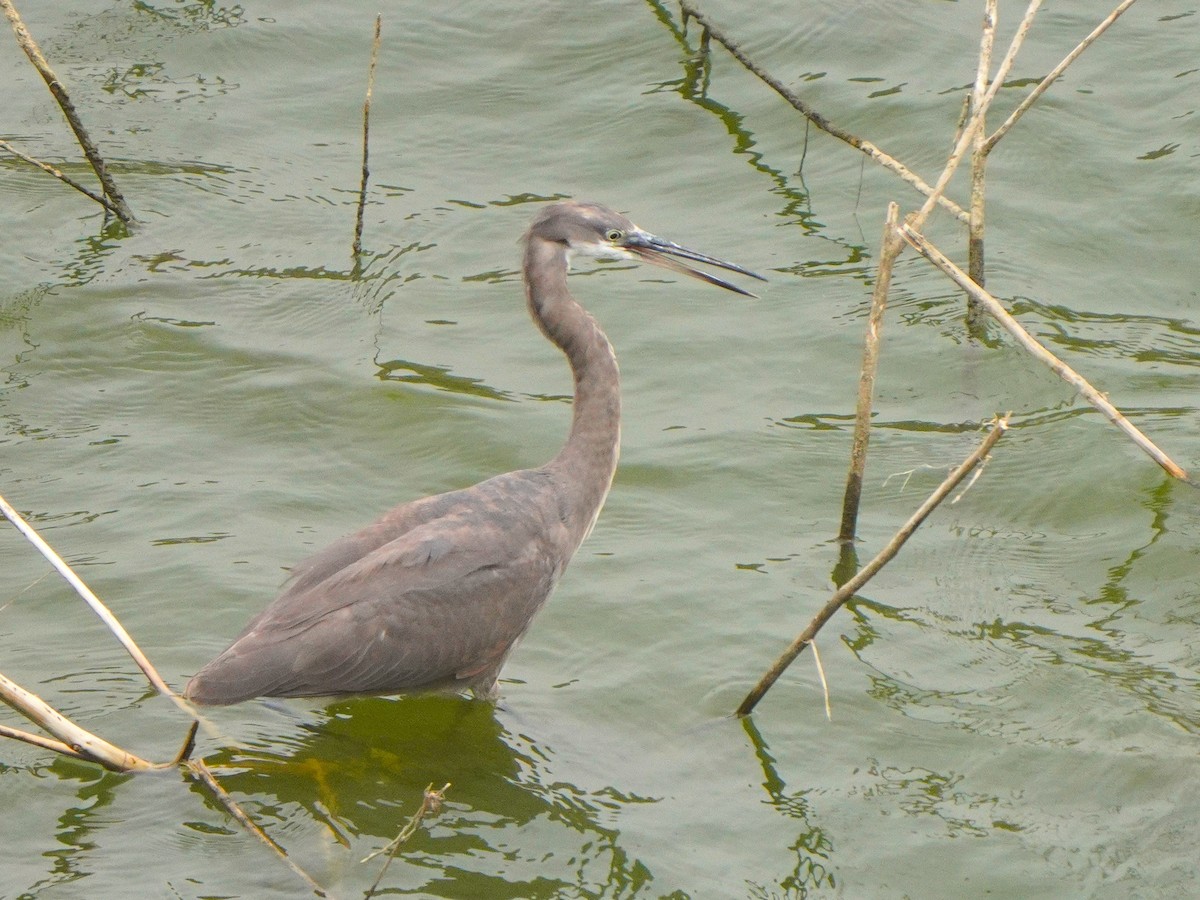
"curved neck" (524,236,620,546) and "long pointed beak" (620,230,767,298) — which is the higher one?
"long pointed beak" (620,230,767,298)

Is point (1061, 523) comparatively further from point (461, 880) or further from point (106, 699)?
point (106, 699)

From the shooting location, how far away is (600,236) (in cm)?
628

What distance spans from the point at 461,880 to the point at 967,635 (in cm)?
231

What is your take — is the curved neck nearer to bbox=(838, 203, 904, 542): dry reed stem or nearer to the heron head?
the heron head

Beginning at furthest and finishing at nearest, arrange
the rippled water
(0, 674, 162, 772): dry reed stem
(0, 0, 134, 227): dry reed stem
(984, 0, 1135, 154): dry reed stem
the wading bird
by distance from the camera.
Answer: (0, 0, 134, 227): dry reed stem → (984, 0, 1135, 154): dry reed stem → the wading bird → the rippled water → (0, 674, 162, 772): dry reed stem

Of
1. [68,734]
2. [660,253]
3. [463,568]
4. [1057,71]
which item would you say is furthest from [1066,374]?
[68,734]

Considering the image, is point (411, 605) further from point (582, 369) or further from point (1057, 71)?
point (1057, 71)

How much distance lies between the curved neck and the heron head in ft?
0.19

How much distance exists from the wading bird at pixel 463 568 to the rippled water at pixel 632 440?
0.38 m

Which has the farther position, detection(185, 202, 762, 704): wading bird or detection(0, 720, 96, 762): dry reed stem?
detection(185, 202, 762, 704): wading bird

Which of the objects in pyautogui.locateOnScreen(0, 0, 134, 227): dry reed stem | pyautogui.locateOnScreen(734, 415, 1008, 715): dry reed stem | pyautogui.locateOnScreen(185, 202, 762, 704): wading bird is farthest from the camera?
pyautogui.locateOnScreen(0, 0, 134, 227): dry reed stem

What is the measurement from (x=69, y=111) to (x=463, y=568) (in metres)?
3.66

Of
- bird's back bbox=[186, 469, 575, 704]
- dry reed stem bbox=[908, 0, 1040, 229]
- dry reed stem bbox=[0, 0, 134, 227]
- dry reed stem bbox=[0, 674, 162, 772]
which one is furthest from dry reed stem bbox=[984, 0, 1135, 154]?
dry reed stem bbox=[0, 0, 134, 227]

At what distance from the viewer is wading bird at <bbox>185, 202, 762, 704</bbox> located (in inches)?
215
